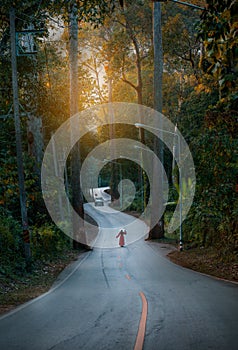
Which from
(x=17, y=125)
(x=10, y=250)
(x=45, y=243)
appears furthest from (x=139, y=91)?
(x=10, y=250)

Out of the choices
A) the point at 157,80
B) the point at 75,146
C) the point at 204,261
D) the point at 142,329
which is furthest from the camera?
the point at 157,80

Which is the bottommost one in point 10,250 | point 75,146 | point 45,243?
point 45,243

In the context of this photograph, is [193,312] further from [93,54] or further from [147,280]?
[93,54]

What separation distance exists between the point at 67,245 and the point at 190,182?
952 cm

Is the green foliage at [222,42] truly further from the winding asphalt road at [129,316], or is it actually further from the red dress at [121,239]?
the red dress at [121,239]

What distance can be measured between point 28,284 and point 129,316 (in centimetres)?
713

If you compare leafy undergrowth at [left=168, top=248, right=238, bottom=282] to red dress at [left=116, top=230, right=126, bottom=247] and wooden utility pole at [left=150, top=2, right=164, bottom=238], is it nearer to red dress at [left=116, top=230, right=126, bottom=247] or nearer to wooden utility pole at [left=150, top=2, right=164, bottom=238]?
wooden utility pole at [left=150, top=2, right=164, bottom=238]

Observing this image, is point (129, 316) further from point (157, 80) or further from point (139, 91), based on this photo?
point (139, 91)

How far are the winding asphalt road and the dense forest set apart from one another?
3.20 meters

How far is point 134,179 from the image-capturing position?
270 feet

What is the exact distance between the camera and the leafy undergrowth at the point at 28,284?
40.2ft

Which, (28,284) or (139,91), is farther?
(139,91)

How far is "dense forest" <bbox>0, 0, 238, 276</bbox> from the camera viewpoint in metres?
8.53

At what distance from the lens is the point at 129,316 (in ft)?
31.2
